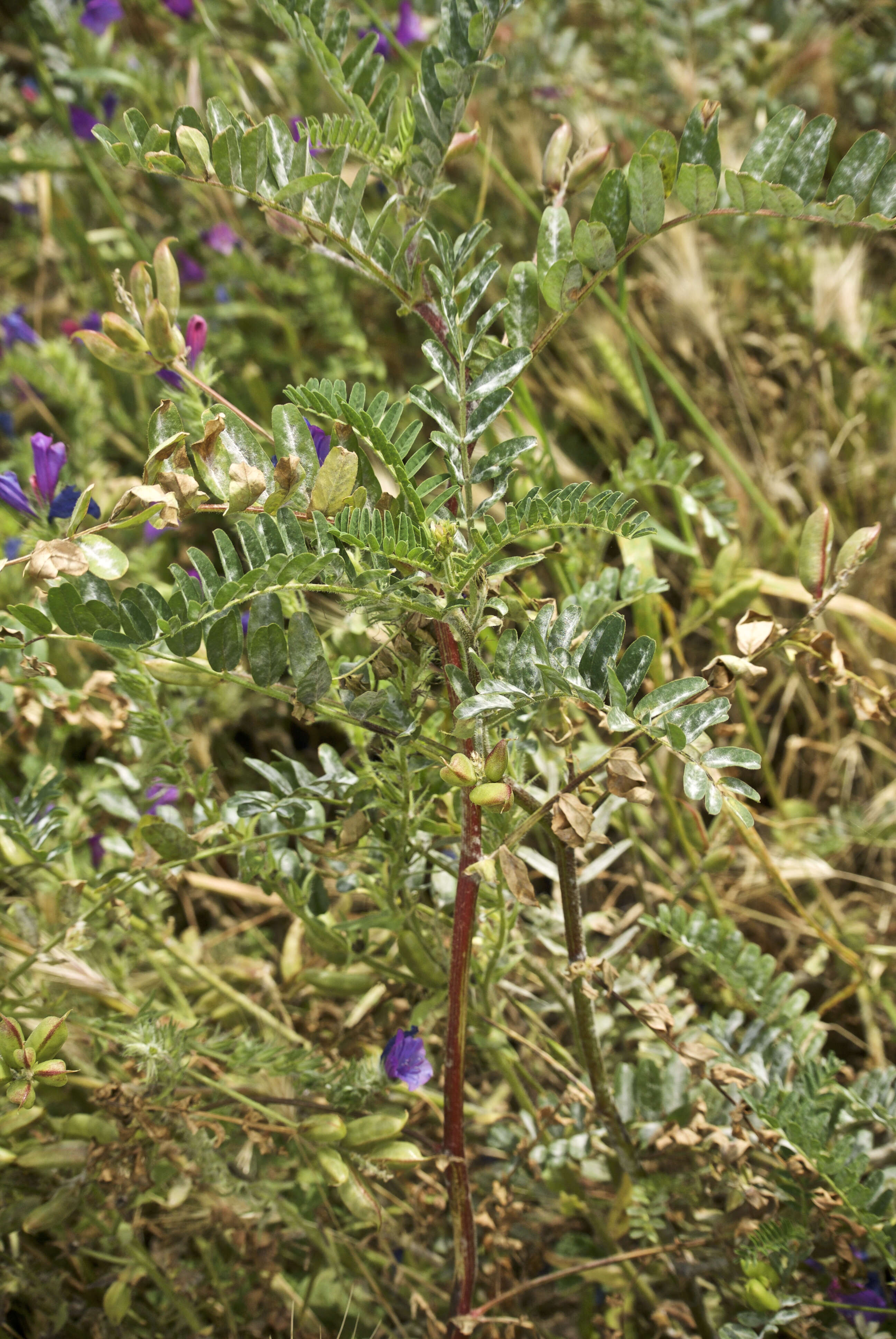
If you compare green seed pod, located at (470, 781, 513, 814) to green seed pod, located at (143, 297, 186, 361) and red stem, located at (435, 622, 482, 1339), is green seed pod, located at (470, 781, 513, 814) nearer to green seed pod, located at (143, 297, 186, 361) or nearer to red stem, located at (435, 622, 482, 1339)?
red stem, located at (435, 622, 482, 1339)

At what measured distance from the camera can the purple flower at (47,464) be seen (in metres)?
0.83

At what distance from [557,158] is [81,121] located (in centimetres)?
135

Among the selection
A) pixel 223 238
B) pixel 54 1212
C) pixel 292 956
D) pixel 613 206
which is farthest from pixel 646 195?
pixel 223 238

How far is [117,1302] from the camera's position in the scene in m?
0.84

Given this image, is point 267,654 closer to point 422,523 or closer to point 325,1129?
point 422,523

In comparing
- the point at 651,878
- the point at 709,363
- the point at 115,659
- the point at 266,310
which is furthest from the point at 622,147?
the point at 115,659

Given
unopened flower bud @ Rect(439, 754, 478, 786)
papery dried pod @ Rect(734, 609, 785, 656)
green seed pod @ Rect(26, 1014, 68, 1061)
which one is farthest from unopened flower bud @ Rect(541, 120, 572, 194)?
green seed pod @ Rect(26, 1014, 68, 1061)

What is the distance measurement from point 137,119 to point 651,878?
1.01 meters

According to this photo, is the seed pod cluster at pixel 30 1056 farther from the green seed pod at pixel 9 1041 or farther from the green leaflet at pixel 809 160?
the green leaflet at pixel 809 160

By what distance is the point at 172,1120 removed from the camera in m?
0.82

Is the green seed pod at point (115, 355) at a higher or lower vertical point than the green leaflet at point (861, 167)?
lower

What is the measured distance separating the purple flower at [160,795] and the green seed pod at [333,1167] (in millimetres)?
327

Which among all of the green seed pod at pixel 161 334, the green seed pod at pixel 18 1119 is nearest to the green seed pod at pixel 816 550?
the green seed pod at pixel 161 334

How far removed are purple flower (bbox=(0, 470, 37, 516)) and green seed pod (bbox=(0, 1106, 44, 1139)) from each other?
1.63ft
